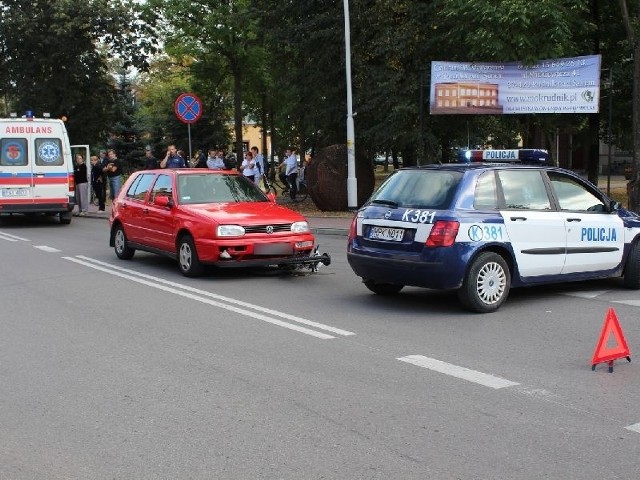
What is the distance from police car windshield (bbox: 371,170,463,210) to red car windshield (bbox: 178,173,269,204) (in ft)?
10.9

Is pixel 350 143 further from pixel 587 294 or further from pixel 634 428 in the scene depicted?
pixel 634 428

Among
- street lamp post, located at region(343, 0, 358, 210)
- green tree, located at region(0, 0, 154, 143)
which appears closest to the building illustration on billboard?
street lamp post, located at region(343, 0, 358, 210)

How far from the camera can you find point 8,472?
4.22 meters

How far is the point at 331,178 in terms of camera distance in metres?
21.5

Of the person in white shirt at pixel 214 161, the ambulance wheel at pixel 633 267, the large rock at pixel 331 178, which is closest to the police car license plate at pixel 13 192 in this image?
the person in white shirt at pixel 214 161

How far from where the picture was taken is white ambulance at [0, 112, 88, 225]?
65.9 feet

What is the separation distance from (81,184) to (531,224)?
725 inches

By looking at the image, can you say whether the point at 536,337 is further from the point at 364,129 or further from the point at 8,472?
the point at 364,129

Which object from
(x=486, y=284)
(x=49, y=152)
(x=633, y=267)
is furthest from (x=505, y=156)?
(x=49, y=152)

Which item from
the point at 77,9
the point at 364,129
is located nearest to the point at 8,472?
the point at 364,129

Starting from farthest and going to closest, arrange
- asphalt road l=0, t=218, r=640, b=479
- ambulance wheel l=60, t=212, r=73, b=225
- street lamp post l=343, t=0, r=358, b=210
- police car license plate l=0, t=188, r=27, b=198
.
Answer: ambulance wheel l=60, t=212, r=73, b=225 → street lamp post l=343, t=0, r=358, b=210 → police car license plate l=0, t=188, r=27, b=198 → asphalt road l=0, t=218, r=640, b=479

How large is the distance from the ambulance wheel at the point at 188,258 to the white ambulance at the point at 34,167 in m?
10.6

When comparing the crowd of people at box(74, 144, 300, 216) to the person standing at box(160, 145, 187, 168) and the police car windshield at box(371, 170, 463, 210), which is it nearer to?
the person standing at box(160, 145, 187, 168)

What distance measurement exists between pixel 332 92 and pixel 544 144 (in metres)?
15.0
